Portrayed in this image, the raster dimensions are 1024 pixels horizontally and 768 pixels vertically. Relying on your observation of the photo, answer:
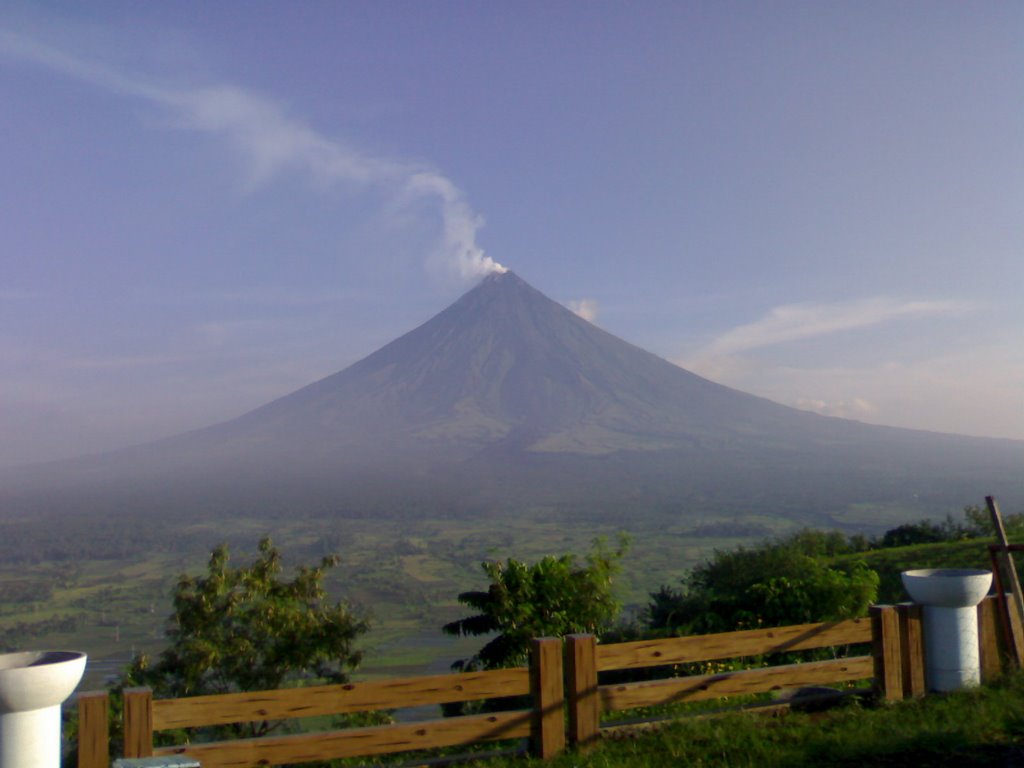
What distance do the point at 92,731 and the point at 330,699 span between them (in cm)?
147

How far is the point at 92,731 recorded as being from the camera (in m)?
5.97

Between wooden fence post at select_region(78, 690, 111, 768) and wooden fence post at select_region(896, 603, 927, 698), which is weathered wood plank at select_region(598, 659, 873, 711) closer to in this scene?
wooden fence post at select_region(896, 603, 927, 698)

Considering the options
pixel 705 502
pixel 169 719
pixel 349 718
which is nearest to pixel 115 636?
pixel 349 718

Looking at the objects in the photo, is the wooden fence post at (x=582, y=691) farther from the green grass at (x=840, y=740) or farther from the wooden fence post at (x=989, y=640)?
the wooden fence post at (x=989, y=640)

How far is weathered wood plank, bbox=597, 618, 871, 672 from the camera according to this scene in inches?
284

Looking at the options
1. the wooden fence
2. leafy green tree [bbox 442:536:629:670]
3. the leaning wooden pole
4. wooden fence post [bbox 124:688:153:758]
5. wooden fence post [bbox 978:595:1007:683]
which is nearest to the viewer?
wooden fence post [bbox 124:688:153:758]

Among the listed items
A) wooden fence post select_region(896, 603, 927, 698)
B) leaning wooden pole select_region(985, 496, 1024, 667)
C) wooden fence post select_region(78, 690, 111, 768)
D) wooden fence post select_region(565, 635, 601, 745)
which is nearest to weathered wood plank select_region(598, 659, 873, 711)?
wooden fence post select_region(565, 635, 601, 745)

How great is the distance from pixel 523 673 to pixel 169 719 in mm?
2415

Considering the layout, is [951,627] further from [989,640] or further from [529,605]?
[529,605]

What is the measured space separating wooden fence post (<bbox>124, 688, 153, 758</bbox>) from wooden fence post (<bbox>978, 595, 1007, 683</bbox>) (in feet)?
21.2

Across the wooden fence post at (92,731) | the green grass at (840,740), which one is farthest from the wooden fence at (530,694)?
the green grass at (840,740)

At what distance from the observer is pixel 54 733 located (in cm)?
563

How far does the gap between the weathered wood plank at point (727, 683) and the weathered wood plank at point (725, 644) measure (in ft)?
0.50

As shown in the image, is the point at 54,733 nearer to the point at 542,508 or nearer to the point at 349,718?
the point at 349,718
